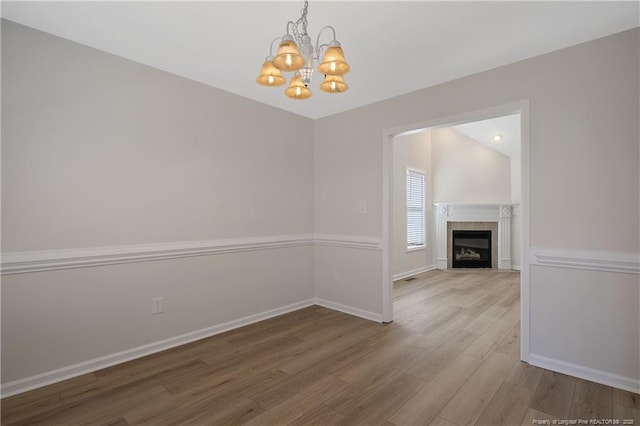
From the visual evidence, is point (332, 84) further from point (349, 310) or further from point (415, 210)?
point (415, 210)

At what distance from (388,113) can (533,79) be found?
4.34 ft

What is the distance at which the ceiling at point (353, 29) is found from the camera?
1916mm

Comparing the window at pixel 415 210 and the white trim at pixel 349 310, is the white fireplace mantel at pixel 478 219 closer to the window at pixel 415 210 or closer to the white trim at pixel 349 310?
the window at pixel 415 210

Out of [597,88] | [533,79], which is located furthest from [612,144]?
[533,79]

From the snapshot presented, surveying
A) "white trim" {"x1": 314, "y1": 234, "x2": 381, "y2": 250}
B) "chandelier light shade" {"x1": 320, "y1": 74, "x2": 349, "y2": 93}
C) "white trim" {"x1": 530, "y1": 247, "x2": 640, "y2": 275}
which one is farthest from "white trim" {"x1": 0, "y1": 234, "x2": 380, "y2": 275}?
"chandelier light shade" {"x1": 320, "y1": 74, "x2": 349, "y2": 93}

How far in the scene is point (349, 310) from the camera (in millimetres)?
3688

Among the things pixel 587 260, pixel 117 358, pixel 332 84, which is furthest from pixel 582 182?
pixel 117 358

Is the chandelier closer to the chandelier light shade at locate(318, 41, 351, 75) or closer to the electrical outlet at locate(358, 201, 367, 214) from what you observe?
the chandelier light shade at locate(318, 41, 351, 75)

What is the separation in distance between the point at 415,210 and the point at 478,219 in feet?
4.77

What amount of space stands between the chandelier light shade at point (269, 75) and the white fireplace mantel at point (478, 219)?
5.56m

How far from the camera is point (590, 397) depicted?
2.01 metres

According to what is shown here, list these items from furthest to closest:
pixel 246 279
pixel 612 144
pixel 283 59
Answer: pixel 246 279 → pixel 612 144 → pixel 283 59

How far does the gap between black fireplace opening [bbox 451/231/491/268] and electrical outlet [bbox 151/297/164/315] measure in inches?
223

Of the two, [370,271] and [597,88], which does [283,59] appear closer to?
[597,88]
